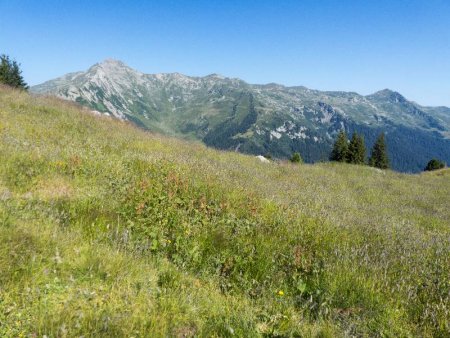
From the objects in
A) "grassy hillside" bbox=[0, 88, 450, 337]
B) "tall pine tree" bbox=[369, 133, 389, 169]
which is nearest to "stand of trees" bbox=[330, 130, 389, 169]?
"tall pine tree" bbox=[369, 133, 389, 169]

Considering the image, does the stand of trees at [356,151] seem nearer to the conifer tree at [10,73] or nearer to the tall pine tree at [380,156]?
the tall pine tree at [380,156]

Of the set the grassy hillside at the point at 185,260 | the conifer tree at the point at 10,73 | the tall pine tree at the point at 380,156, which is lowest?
the tall pine tree at the point at 380,156

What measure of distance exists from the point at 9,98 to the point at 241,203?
13.8m

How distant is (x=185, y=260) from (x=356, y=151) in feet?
231

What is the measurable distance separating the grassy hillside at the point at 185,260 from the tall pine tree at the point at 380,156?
7329cm

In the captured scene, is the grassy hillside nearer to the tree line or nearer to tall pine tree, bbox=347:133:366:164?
tall pine tree, bbox=347:133:366:164

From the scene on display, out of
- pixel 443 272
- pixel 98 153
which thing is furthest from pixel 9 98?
pixel 443 272

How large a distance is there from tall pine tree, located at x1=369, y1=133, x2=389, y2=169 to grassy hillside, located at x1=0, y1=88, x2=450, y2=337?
73288mm

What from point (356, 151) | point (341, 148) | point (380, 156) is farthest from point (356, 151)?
point (380, 156)

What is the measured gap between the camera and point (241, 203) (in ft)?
25.9

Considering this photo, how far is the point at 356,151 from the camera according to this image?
68875 mm

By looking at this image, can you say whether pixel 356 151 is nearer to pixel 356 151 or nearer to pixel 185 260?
pixel 356 151

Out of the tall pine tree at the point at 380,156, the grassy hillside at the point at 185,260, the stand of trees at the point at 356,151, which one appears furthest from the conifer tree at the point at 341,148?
the grassy hillside at the point at 185,260

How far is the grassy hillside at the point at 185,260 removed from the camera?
3.26m
